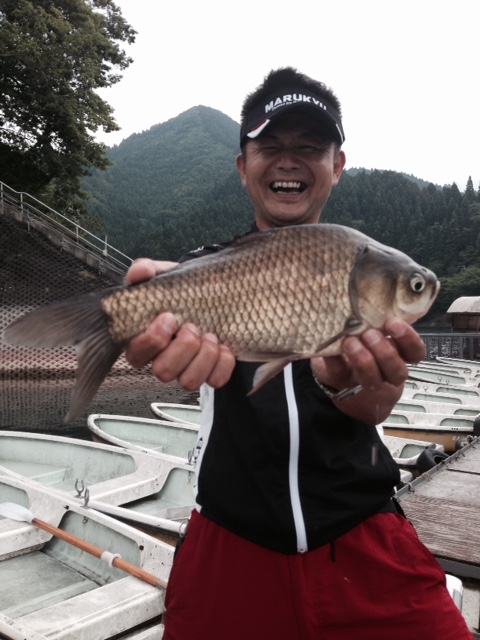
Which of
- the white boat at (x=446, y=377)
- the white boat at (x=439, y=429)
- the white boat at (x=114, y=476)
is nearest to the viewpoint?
the white boat at (x=114, y=476)

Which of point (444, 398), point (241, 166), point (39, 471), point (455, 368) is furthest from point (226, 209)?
point (241, 166)

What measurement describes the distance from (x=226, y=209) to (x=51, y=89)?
258 ft

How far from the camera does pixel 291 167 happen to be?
2.77m

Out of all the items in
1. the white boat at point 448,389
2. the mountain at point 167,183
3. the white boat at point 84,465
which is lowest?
the white boat at point 84,465

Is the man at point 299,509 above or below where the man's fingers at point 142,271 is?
below

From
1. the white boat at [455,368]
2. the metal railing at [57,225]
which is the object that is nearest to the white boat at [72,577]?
the white boat at [455,368]

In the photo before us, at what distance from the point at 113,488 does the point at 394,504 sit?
4665mm

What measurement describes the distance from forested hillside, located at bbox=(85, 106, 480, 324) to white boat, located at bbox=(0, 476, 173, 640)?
48513 mm

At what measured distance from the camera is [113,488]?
21.3 ft

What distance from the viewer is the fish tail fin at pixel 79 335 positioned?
2.06 metres

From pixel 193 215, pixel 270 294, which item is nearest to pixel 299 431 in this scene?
pixel 270 294

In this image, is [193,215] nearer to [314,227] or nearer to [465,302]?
[465,302]

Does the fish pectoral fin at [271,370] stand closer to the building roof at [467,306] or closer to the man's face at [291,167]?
the man's face at [291,167]

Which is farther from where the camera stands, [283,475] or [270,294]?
[283,475]
